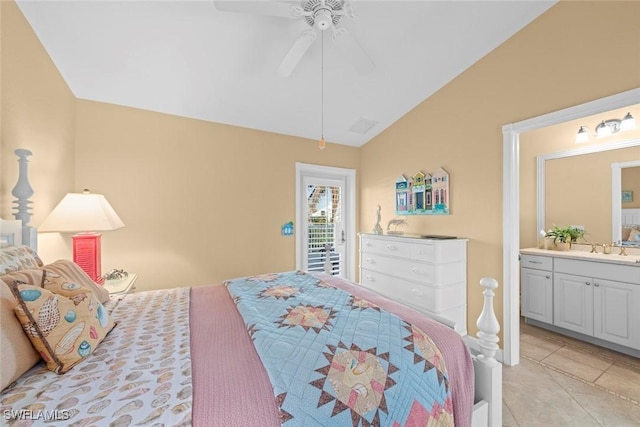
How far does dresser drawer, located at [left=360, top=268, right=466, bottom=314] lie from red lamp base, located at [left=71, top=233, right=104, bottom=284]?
8.98 ft

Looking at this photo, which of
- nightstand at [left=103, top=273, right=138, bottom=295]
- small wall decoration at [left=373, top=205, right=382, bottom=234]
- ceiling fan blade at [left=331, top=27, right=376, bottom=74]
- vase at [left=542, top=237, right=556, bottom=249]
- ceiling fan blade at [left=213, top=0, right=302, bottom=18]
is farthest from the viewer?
small wall decoration at [left=373, top=205, right=382, bottom=234]

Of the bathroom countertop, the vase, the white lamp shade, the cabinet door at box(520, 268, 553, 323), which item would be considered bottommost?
the cabinet door at box(520, 268, 553, 323)

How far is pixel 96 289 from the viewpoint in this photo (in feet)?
4.97

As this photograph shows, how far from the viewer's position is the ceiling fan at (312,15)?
4.94 feet

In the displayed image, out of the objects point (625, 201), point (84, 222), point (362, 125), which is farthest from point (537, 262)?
point (84, 222)

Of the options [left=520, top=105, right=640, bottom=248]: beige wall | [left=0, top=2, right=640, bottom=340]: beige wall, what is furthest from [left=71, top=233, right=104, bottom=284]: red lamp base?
[left=520, top=105, right=640, bottom=248]: beige wall

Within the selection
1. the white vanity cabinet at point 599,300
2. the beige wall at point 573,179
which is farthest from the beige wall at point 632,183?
the white vanity cabinet at point 599,300

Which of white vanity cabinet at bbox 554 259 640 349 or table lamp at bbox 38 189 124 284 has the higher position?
table lamp at bbox 38 189 124 284

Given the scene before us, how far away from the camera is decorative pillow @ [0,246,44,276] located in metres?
1.08

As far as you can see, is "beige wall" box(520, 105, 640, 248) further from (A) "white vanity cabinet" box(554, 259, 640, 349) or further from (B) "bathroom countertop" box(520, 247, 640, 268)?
(A) "white vanity cabinet" box(554, 259, 640, 349)

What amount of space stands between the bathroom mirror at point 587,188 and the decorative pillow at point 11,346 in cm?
440

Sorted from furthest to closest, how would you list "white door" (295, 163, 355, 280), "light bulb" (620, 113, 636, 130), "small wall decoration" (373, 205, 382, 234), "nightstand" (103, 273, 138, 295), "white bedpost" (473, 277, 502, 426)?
"white door" (295, 163, 355, 280) < "small wall decoration" (373, 205, 382, 234) < "light bulb" (620, 113, 636, 130) < "nightstand" (103, 273, 138, 295) < "white bedpost" (473, 277, 502, 426)

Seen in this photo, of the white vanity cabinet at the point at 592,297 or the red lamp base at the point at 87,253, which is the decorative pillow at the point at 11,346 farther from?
the white vanity cabinet at the point at 592,297

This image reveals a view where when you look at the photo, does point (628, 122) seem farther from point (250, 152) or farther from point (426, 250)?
point (250, 152)
